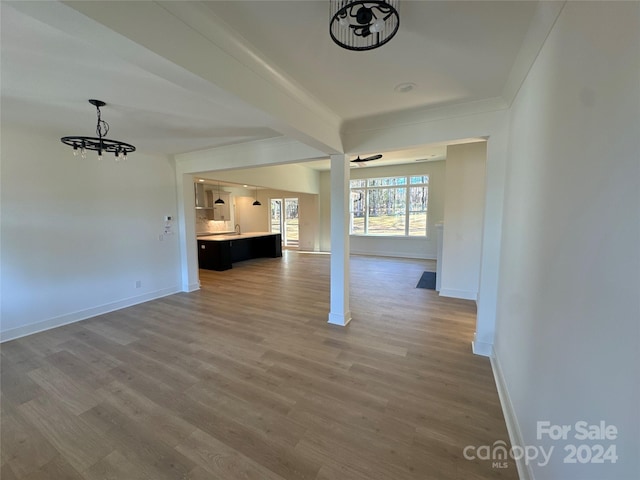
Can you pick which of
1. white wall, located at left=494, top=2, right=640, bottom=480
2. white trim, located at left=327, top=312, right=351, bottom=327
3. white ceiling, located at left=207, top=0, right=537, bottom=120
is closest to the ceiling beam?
white ceiling, located at left=207, top=0, right=537, bottom=120

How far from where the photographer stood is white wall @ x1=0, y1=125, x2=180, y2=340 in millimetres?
3309

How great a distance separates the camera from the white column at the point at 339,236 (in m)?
3.46

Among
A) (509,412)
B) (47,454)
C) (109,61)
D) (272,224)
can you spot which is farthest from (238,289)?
(272,224)

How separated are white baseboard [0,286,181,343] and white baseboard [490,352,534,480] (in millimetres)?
5289

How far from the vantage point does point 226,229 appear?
10039 millimetres

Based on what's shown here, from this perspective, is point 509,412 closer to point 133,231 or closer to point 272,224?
point 133,231

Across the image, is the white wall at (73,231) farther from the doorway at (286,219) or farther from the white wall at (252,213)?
the doorway at (286,219)

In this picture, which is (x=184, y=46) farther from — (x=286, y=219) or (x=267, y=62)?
(x=286, y=219)

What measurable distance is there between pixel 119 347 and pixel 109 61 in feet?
9.63

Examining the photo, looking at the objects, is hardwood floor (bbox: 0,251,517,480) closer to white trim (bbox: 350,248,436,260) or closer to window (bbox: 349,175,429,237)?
white trim (bbox: 350,248,436,260)

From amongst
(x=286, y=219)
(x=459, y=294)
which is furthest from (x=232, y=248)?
(x=459, y=294)

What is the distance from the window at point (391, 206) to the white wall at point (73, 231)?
630 cm

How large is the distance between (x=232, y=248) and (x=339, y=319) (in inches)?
205

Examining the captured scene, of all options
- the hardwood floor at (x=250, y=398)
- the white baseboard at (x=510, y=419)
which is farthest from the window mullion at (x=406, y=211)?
the white baseboard at (x=510, y=419)
